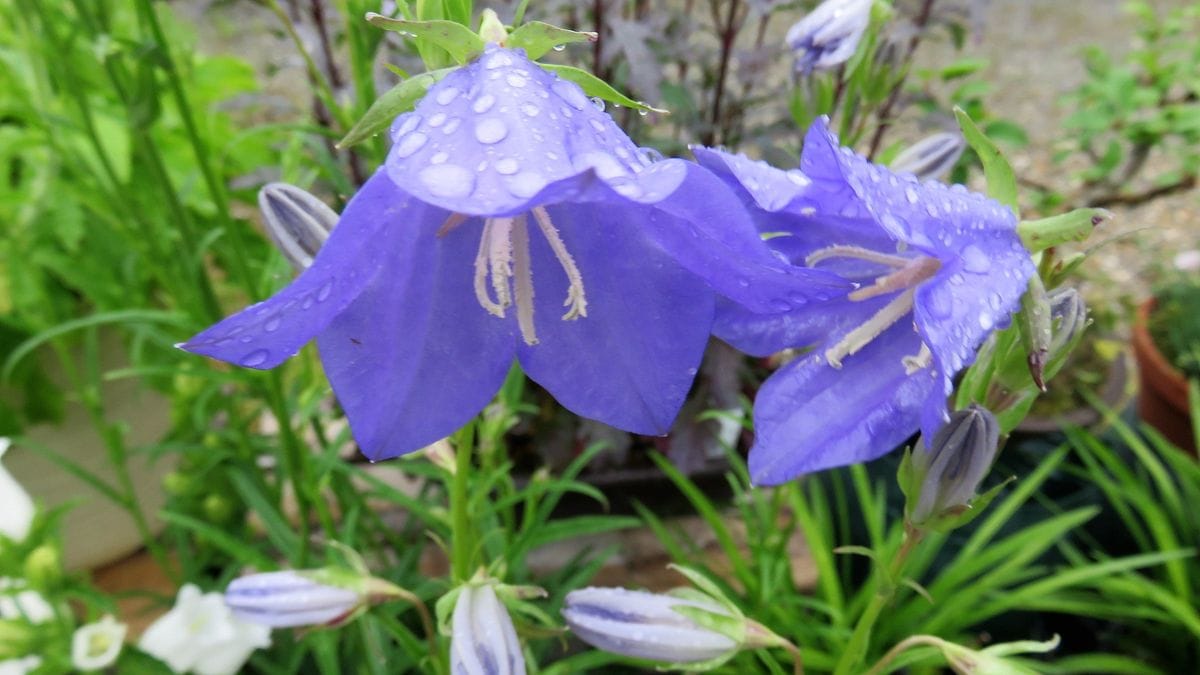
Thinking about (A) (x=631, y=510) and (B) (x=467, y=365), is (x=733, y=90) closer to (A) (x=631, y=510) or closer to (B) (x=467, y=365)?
(A) (x=631, y=510)

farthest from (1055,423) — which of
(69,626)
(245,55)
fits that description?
(245,55)

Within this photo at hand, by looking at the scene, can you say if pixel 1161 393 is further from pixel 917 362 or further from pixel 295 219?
pixel 295 219

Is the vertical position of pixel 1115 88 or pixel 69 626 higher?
pixel 1115 88

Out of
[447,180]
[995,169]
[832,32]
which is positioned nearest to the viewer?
[447,180]

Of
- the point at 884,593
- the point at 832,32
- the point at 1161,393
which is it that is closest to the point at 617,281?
the point at 884,593

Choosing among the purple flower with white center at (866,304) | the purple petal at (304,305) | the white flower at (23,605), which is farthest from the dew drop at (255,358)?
the white flower at (23,605)

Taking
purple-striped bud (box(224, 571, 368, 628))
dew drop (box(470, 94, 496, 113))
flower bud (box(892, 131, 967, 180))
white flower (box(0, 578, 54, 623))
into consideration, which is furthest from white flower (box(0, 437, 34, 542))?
flower bud (box(892, 131, 967, 180))
